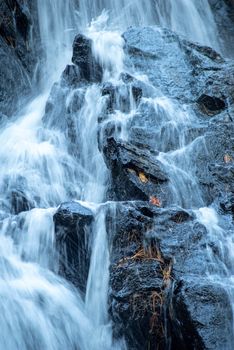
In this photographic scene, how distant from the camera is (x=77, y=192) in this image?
7.98m

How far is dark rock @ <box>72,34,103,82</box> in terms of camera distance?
411 inches

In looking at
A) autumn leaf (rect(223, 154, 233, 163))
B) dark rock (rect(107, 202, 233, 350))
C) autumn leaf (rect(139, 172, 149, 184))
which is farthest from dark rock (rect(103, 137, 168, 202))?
autumn leaf (rect(223, 154, 233, 163))

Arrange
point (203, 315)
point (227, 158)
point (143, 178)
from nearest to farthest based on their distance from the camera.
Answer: point (203, 315), point (143, 178), point (227, 158)

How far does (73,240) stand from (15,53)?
7.05 metres

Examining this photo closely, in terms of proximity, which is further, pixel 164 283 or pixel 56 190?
pixel 56 190

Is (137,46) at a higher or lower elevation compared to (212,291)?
higher

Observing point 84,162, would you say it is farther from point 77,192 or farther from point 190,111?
point 190,111

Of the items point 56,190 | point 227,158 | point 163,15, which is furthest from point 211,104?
point 163,15

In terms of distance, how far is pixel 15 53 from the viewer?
11.6 m

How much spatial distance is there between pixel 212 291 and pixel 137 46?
783 cm

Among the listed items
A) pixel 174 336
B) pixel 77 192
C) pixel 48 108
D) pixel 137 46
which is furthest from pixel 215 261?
pixel 137 46

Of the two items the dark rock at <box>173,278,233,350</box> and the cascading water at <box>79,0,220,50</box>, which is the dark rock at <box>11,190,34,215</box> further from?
the cascading water at <box>79,0,220,50</box>

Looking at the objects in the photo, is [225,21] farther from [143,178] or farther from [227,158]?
[143,178]

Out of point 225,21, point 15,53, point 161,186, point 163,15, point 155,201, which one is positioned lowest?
point 155,201
